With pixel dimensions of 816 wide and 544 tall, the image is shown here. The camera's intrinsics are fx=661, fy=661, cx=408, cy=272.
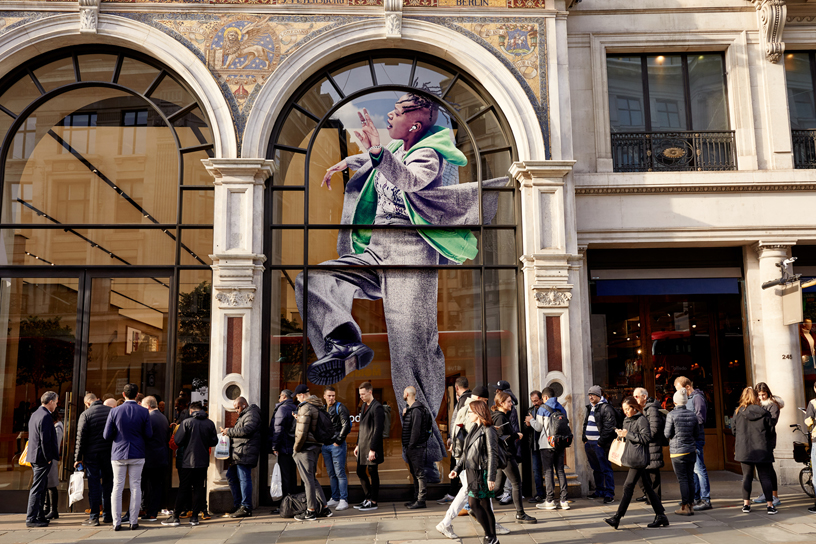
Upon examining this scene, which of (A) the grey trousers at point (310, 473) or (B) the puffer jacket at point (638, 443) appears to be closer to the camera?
(B) the puffer jacket at point (638, 443)

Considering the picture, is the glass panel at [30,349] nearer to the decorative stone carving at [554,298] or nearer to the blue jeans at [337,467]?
the blue jeans at [337,467]

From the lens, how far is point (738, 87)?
1281 cm

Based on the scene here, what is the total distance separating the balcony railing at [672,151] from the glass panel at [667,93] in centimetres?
33

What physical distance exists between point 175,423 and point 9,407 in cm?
315

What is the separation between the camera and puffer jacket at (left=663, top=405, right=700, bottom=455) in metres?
9.27

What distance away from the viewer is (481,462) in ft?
25.0

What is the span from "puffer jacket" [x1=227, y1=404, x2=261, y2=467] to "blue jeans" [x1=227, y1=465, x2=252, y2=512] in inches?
6.2

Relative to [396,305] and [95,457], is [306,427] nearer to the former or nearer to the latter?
[396,305]

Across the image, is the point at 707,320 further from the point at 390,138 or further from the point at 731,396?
the point at 390,138

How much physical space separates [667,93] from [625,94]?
2.84ft

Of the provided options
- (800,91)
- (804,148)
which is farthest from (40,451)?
(800,91)

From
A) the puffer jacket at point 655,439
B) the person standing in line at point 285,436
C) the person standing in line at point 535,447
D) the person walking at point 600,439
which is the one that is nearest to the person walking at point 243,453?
the person standing in line at point 285,436

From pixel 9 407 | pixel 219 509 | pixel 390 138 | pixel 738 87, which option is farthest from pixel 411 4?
pixel 9 407

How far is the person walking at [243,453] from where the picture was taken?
9984 millimetres
